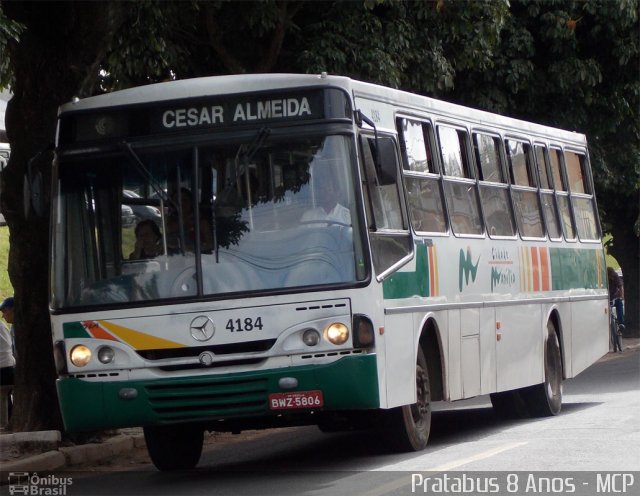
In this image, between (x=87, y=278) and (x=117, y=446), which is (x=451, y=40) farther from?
(x=87, y=278)

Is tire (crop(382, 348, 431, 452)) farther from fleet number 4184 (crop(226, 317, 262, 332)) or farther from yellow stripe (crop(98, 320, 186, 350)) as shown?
yellow stripe (crop(98, 320, 186, 350))

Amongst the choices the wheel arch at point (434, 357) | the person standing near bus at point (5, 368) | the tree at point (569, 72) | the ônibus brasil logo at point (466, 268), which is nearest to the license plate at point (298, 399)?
the wheel arch at point (434, 357)

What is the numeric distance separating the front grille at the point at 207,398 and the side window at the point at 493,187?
4378 mm

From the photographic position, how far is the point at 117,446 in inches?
520

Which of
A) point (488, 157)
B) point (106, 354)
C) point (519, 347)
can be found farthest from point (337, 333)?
point (519, 347)

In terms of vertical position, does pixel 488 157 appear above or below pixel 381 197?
above

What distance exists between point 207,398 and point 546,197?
22.8ft

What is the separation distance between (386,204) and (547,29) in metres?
13.5

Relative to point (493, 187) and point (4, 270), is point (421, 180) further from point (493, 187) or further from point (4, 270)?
point (4, 270)

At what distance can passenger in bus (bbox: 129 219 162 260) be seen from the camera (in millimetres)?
10359

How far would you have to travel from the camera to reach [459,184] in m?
13.1

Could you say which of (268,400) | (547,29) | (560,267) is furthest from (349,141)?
(547,29)

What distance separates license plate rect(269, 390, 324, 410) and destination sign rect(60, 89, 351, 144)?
2001mm

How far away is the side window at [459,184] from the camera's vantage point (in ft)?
42.1
